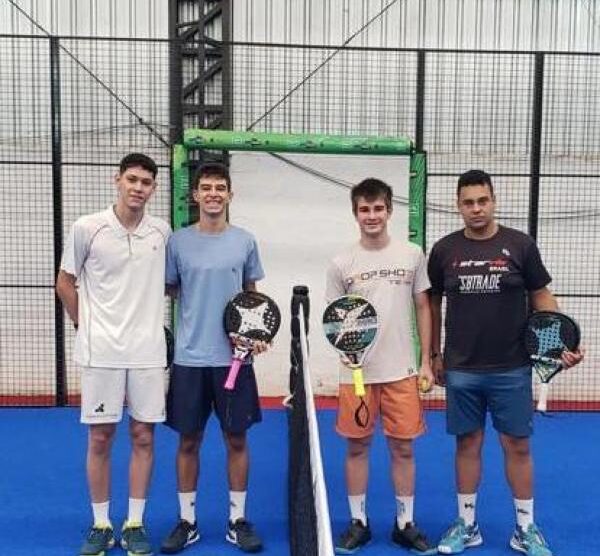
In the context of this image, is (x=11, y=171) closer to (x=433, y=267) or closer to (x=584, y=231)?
A: (x=433, y=267)

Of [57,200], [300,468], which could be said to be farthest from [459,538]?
[57,200]

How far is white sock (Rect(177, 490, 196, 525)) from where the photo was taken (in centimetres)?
330

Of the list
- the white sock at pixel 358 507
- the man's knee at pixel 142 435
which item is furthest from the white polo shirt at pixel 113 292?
the white sock at pixel 358 507

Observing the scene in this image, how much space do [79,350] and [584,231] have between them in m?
4.80

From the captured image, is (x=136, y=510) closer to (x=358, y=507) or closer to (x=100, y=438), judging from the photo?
(x=100, y=438)

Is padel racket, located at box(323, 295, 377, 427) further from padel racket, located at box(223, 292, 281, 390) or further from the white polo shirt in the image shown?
the white polo shirt

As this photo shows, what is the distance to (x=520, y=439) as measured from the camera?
319cm

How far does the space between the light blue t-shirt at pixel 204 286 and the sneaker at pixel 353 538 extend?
954 mm

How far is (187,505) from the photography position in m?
3.32

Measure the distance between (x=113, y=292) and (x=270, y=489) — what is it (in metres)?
1.71

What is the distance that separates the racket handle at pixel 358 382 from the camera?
2.94 metres

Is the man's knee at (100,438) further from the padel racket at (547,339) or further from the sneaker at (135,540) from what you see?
the padel racket at (547,339)

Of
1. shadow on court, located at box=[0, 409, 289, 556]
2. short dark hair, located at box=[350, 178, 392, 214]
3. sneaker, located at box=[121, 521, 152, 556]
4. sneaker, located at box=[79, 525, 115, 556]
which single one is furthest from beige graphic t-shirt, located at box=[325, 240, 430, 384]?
sneaker, located at box=[79, 525, 115, 556]

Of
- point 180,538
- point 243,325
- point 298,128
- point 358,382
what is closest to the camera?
point 358,382
